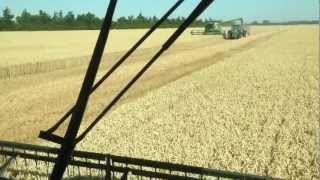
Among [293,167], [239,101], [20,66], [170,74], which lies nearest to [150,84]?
[170,74]

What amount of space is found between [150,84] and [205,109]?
761cm

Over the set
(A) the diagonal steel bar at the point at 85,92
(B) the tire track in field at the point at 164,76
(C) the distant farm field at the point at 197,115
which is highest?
(A) the diagonal steel bar at the point at 85,92

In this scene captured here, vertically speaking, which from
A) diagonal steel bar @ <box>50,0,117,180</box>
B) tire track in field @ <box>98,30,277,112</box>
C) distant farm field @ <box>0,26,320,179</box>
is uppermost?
diagonal steel bar @ <box>50,0,117,180</box>

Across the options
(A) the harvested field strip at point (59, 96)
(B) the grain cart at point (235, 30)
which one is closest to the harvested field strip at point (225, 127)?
(A) the harvested field strip at point (59, 96)

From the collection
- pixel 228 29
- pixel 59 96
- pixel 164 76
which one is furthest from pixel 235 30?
pixel 59 96

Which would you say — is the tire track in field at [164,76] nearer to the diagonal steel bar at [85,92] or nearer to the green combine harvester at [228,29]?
the diagonal steel bar at [85,92]

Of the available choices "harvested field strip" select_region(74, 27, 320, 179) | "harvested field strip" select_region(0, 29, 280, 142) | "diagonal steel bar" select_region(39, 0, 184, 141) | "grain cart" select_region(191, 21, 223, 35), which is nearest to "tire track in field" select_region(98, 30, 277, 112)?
"harvested field strip" select_region(0, 29, 280, 142)

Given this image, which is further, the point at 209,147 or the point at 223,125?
the point at 223,125

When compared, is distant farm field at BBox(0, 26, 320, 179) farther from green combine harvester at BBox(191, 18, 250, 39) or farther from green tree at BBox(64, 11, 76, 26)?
green tree at BBox(64, 11, 76, 26)

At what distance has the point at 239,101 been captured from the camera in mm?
18438

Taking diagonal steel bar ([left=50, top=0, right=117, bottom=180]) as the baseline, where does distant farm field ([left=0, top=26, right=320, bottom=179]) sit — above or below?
below

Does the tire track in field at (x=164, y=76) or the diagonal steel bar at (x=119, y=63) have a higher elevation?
the diagonal steel bar at (x=119, y=63)

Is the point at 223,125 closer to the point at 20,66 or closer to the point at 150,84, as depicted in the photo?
the point at 150,84

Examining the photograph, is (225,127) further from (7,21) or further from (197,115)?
(7,21)
